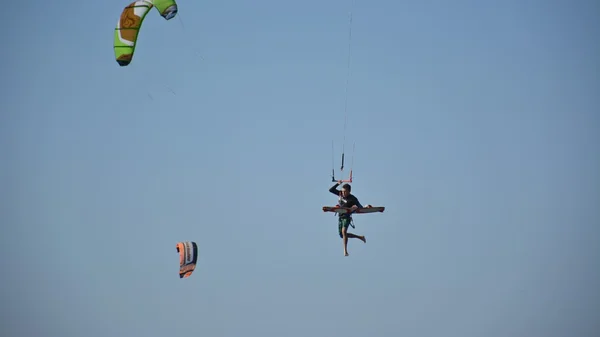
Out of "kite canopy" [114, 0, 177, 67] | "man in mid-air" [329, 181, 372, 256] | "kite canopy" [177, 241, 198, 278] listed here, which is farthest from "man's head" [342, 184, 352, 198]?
"kite canopy" [114, 0, 177, 67]

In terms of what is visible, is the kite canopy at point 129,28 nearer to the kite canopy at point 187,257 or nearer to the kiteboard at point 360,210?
the kite canopy at point 187,257

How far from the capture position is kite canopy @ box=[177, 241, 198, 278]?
31469 millimetres

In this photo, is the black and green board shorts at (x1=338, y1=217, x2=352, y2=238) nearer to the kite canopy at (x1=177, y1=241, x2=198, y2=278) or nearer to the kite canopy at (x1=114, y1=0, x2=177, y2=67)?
the kite canopy at (x1=177, y1=241, x2=198, y2=278)

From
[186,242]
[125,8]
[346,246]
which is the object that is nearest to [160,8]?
[125,8]

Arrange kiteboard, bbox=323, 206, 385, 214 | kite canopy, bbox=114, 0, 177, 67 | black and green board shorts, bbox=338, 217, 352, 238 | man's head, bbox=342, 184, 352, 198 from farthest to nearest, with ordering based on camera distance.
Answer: kite canopy, bbox=114, 0, 177, 67 < black and green board shorts, bbox=338, 217, 352, 238 < man's head, bbox=342, 184, 352, 198 < kiteboard, bbox=323, 206, 385, 214

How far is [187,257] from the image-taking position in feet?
104

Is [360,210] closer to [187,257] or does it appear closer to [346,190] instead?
[346,190]

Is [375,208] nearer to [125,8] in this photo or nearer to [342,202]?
[342,202]

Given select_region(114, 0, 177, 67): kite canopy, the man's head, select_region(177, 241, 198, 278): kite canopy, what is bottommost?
select_region(177, 241, 198, 278): kite canopy

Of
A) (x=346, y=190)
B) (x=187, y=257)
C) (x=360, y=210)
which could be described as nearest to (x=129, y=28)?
(x=187, y=257)

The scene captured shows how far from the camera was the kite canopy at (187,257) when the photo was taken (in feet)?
103

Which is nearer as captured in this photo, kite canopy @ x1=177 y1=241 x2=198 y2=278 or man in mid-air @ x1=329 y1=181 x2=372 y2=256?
man in mid-air @ x1=329 y1=181 x2=372 y2=256

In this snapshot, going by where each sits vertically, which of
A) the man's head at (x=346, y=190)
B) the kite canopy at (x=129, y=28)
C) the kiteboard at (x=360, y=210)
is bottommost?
the kiteboard at (x=360, y=210)

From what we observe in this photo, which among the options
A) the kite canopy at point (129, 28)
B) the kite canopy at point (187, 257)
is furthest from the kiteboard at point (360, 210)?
the kite canopy at point (129, 28)
